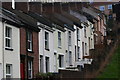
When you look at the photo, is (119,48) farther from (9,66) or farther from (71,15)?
(71,15)

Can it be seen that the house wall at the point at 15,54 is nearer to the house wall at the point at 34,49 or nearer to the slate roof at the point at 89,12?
the house wall at the point at 34,49

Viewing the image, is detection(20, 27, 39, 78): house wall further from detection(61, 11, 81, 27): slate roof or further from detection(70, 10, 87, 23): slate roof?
detection(70, 10, 87, 23): slate roof

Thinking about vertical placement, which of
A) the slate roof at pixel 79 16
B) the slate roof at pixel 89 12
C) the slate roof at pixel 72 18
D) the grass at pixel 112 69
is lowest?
the grass at pixel 112 69

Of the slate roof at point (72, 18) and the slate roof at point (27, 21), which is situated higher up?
the slate roof at point (72, 18)

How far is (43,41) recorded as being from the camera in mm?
36781

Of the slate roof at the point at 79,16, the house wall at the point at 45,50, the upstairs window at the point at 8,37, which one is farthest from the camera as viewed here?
the slate roof at the point at 79,16

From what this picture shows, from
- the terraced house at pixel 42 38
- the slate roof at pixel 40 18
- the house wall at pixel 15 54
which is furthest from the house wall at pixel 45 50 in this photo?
the house wall at pixel 15 54

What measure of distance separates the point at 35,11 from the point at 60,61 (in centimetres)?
676

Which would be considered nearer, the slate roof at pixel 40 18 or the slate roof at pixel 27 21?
the slate roof at pixel 27 21

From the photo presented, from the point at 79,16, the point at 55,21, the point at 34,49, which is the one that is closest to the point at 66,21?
the point at 55,21

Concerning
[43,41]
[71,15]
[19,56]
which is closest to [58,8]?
[71,15]

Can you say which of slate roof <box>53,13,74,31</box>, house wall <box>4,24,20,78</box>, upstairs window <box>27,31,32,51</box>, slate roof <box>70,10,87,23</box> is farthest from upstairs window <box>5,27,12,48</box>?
slate roof <box>70,10,87,23</box>

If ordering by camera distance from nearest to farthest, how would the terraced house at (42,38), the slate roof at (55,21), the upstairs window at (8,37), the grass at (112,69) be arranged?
the grass at (112,69) < the upstairs window at (8,37) < the terraced house at (42,38) < the slate roof at (55,21)

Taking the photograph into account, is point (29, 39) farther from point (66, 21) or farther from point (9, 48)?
point (66, 21)
